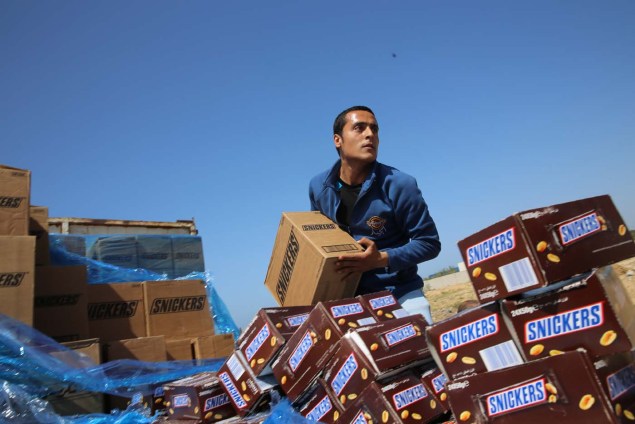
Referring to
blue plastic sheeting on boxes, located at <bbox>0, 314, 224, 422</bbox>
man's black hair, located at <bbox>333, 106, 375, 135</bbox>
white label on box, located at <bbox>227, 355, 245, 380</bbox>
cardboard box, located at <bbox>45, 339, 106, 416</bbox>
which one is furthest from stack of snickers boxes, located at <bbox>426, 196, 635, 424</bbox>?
cardboard box, located at <bbox>45, 339, 106, 416</bbox>

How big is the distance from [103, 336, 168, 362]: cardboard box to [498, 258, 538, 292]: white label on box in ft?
10.5

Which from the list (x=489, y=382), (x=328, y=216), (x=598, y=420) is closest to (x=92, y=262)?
(x=328, y=216)

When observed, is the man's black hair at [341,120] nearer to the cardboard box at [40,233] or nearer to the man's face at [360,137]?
the man's face at [360,137]

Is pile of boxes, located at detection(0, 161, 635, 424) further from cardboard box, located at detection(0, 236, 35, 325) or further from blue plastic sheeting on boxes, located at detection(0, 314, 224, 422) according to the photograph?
blue plastic sheeting on boxes, located at detection(0, 314, 224, 422)

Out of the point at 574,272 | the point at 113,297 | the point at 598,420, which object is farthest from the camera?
the point at 113,297

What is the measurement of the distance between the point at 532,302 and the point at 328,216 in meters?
1.87

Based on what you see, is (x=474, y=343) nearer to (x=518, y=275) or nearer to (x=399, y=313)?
(x=518, y=275)

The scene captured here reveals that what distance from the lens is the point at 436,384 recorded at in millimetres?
1939

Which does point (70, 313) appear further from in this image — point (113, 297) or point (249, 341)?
point (249, 341)

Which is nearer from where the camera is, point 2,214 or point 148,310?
point 2,214

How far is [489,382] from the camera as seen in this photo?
147 centimetres

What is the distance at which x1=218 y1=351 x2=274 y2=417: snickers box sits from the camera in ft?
7.30

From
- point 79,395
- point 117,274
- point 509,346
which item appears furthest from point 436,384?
point 117,274

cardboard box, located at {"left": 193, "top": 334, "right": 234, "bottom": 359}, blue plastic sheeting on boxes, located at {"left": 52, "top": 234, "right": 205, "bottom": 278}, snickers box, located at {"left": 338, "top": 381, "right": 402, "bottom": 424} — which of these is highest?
blue plastic sheeting on boxes, located at {"left": 52, "top": 234, "right": 205, "bottom": 278}
